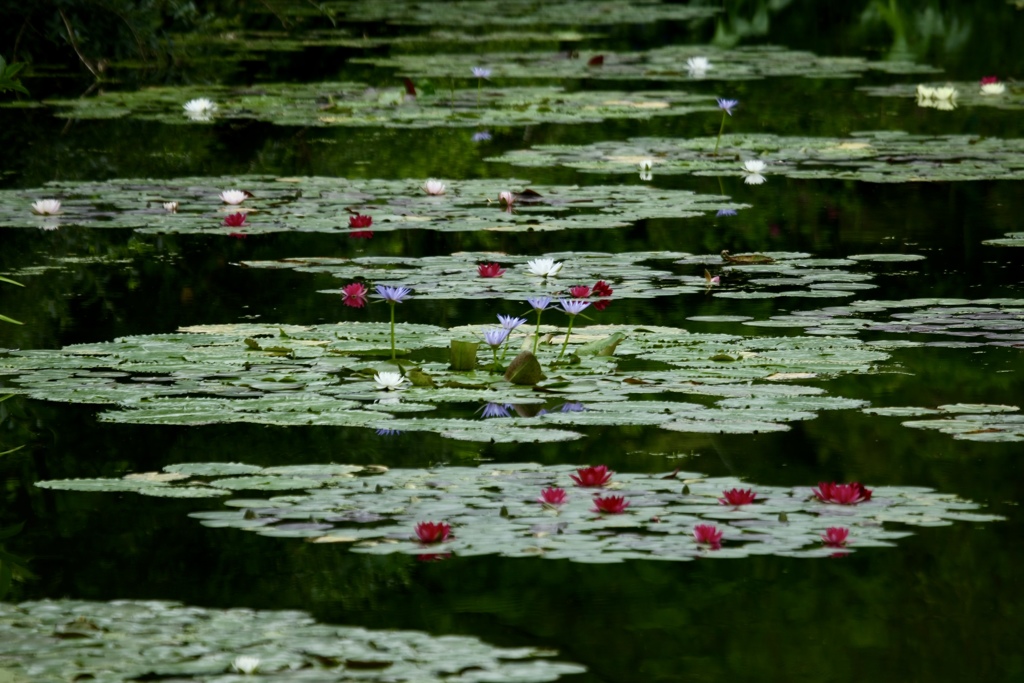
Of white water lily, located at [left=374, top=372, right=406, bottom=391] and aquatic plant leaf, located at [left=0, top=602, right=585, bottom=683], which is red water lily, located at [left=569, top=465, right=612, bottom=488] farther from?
white water lily, located at [left=374, top=372, right=406, bottom=391]

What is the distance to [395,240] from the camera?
5535 mm

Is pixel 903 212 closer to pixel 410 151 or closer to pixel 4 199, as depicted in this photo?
pixel 410 151

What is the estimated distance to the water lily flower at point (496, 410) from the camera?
3.48 metres

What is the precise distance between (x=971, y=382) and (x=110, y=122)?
585 centimetres

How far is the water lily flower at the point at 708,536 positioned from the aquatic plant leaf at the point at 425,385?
0.60m

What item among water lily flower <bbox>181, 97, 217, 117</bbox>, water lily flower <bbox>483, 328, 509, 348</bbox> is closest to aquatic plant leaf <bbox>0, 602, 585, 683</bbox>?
water lily flower <bbox>483, 328, 509, 348</bbox>

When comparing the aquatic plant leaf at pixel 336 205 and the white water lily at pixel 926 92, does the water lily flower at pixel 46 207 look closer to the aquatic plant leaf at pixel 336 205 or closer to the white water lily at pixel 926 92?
the aquatic plant leaf at pixel 336 205

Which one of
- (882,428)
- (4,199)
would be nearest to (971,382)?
(882,428)

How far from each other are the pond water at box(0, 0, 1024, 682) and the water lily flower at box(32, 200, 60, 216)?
0.18ft

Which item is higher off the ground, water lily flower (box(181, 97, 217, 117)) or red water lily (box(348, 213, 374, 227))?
water lily flower (box(181, 97, 217, 117))

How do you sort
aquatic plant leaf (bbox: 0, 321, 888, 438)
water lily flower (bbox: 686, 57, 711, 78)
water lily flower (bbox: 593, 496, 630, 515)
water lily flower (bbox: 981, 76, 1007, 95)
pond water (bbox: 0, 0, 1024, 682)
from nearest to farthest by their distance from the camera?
Result: pond water (bbox: 0, 0, 1024, 682), water lily flower (bbox: 593, 496, 630, 515), aquatic plant leaf (bbox: 0, 321, 888, 438), water lily flower (bbox: 981, 76, 1007, 95), water lily flower (bbox: 686, 57, 711, 78)

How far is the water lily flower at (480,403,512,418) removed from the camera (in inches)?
137

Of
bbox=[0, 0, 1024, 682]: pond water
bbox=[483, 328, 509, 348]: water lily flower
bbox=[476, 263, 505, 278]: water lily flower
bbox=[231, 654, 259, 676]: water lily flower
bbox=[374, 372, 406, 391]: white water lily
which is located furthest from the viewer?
bbox=[476, 263, 505, 278]: water lily flower

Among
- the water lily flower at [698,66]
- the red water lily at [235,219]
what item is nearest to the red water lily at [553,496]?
the red water lily at [235,219]
